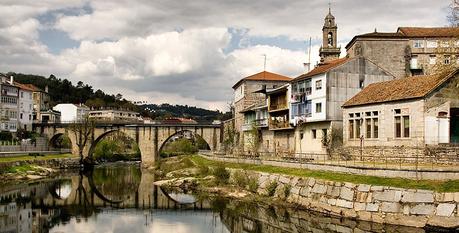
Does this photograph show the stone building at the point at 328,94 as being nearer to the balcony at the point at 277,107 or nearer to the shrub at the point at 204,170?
the balcony at the point at 277,107

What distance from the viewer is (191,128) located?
97.1 metres

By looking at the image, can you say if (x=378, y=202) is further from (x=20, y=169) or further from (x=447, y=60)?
(x=20, y=169)

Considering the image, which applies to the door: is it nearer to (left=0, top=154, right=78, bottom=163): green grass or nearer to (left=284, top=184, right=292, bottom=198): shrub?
(left=284, top=184, right=292, bottom=198): shrub

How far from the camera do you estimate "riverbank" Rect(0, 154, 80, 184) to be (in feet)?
214

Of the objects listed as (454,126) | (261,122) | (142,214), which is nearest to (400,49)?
(261,122)

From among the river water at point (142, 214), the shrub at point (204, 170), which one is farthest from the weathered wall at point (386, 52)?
the river water at point (142, 214)

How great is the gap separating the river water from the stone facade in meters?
0.88

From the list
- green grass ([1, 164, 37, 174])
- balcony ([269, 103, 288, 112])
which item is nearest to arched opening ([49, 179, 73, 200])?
green grass ([1, 164, 37, 174])

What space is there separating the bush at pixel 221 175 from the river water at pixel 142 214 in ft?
12.5

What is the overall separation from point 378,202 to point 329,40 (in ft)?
229

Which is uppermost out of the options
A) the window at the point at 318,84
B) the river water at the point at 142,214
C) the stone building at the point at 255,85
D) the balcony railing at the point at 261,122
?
the stone building at the point at 255,85

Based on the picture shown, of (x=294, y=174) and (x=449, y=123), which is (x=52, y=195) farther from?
(x=449, y=123)

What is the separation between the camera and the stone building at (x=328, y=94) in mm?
54656

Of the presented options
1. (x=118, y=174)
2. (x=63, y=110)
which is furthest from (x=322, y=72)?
(x=63, y=110)
